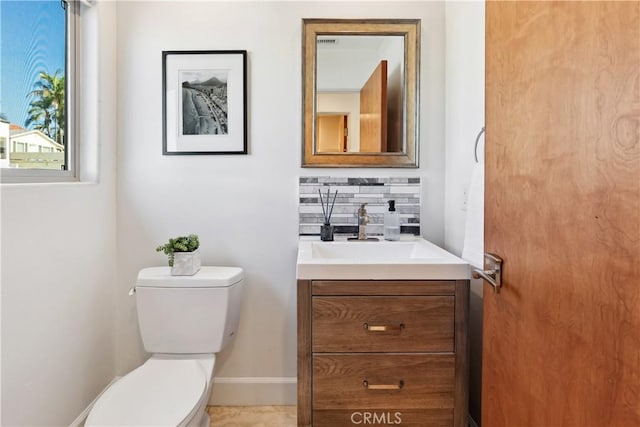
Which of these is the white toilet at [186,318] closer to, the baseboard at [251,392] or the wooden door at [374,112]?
Answer: the baseboard at [251,392]

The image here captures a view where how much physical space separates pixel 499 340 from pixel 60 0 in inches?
85.5

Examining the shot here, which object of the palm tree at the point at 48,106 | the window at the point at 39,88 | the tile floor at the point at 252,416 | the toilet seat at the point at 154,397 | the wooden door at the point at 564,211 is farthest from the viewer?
the tile floor at the point at 252,416

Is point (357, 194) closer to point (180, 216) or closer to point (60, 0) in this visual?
point (180, 216)

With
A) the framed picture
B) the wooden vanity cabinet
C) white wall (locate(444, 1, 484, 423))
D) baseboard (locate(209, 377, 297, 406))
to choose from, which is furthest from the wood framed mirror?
baseboard (locate(209, 377, 297, 406))

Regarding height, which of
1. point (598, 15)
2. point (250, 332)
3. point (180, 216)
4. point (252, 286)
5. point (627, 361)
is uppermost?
point (598, 15)

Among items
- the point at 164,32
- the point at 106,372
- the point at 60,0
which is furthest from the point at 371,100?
the point at 106,372

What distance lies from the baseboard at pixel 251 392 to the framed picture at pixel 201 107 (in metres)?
1.18

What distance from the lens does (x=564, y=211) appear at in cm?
86

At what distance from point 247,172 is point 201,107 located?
1.30ft

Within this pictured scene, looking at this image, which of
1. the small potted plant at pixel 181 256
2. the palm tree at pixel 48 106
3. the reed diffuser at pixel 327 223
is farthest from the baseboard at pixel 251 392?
the palm tree at pixel 48 106

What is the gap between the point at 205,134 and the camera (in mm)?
2137

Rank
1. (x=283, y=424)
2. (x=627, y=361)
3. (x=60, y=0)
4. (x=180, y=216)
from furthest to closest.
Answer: (x=180, y=216), (x=283, y=424), (x=60, y=0), (x=627, y=361)

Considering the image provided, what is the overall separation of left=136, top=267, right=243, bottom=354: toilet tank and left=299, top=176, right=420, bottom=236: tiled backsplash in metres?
0.55

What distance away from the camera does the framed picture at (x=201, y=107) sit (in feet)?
6.96
